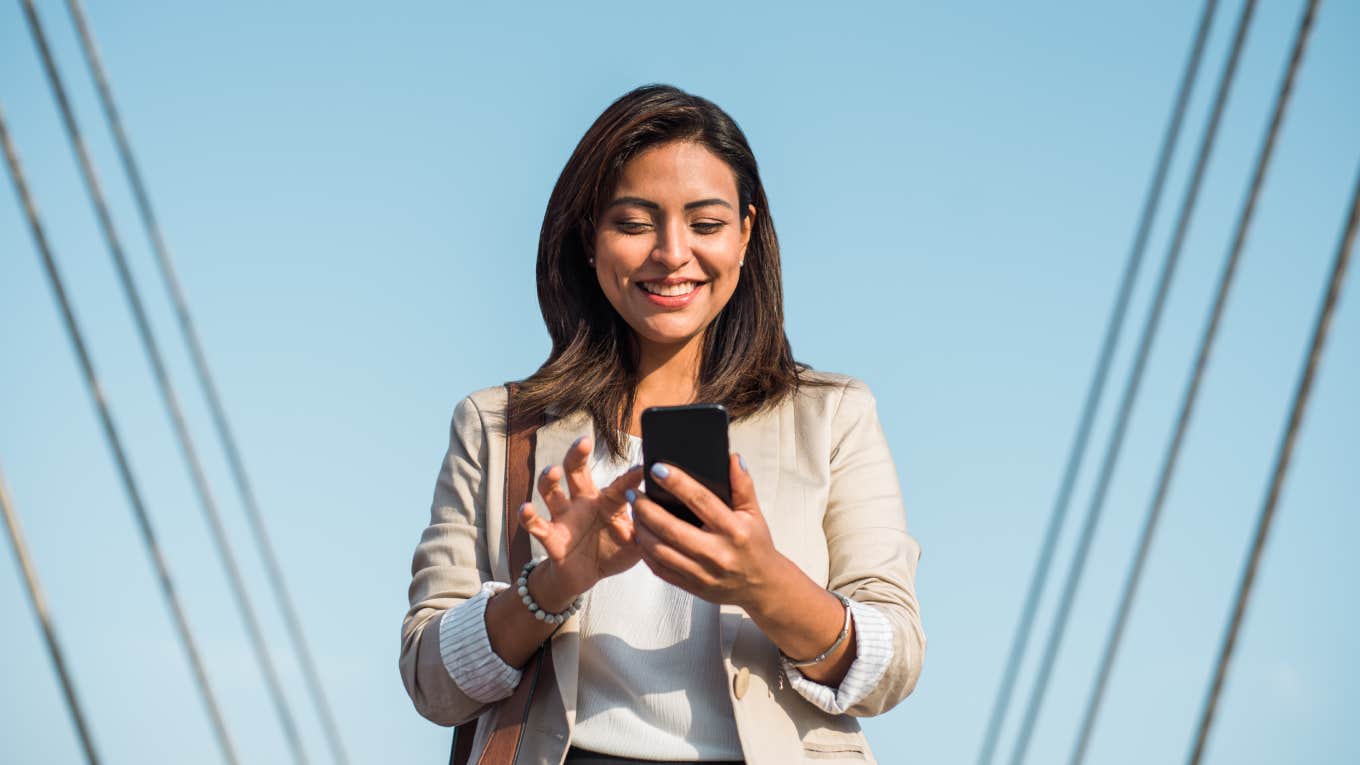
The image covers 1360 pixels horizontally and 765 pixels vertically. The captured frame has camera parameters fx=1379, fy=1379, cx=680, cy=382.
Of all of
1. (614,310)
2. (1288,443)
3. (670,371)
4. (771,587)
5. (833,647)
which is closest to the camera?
(1288,443)

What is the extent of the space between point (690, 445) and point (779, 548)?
0.69 meters

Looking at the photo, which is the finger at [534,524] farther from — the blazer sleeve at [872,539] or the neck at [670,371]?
the neck at [670,371]

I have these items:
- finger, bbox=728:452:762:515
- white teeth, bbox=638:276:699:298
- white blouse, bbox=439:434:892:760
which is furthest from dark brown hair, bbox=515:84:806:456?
finger, bbox=728:452:762:515

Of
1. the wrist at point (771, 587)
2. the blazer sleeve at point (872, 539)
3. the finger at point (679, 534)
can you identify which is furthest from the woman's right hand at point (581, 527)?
the blazer sleeve at point (872, 539)

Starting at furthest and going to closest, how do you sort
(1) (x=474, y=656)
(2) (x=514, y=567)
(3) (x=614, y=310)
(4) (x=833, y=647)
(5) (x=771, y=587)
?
(3) (x=614, y=310)
(2) (x=514, y=567)
(1) (x=474, y=656)
(4) (x=833, y=647)
(5) (x=771, y=587)

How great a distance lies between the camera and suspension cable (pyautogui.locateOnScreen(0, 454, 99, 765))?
4.62 feet

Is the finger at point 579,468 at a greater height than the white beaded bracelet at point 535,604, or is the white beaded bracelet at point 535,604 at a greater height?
the finger at point 579,468

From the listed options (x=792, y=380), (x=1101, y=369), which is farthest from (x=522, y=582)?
(x=1101, y=369)

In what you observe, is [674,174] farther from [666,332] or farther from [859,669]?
[859,669]

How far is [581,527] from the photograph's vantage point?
103 inches

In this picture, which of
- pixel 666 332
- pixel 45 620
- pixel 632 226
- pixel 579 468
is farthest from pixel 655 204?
pixel 45 620

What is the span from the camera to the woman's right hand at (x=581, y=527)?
8.31 feet

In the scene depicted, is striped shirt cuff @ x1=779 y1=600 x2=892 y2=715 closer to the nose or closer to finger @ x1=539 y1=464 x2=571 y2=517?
finger @ x1=539 y1=464 x2=571 y2=517

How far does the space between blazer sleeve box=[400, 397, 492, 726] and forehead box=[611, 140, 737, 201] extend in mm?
667
